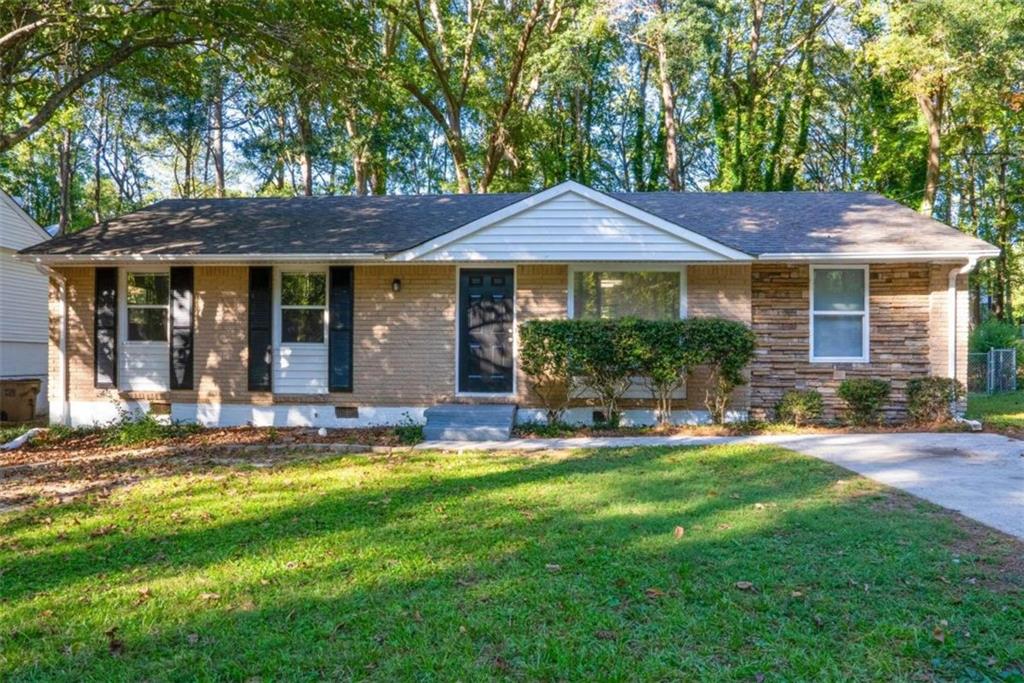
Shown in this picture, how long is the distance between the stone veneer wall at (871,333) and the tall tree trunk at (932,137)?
36.5 feet

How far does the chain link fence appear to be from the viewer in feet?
53.0

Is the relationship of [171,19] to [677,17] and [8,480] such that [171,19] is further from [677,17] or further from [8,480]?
[677,17]

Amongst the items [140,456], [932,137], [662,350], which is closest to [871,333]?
[662,350]

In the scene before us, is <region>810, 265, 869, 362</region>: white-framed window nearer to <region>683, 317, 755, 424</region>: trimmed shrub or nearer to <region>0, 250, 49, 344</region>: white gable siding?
<region>683, 317, 755, 424</region>: trimmed shrub

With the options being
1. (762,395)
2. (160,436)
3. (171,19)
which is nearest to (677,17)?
(762,395)

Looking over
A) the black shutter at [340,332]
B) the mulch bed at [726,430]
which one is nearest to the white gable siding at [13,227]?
the black shutter at [340,332]

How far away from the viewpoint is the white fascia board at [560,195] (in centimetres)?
923

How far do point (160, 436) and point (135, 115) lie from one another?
20357 millimetres

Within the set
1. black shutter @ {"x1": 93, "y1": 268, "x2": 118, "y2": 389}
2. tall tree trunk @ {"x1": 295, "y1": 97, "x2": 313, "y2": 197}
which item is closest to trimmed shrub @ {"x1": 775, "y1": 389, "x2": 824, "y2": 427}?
black shutter @ {"x1": 93, "y1": 268, "x2": 118, "y2": 389}

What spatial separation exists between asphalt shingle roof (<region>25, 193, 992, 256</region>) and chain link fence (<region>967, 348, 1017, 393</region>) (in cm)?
736

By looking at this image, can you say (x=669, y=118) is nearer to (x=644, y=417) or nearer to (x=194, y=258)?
(x=644, y=417)

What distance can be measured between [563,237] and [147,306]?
718 centimetres

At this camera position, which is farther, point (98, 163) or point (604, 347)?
point (98, 163)

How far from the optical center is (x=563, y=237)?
9.50m
